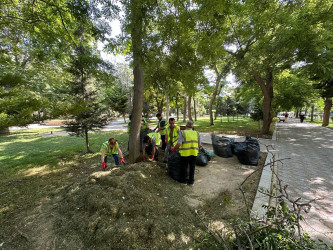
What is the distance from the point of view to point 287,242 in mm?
1351

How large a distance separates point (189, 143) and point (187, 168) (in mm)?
748

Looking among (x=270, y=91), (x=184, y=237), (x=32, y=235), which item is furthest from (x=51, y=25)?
(x=270, y=91)

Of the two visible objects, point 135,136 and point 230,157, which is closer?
point 135,136

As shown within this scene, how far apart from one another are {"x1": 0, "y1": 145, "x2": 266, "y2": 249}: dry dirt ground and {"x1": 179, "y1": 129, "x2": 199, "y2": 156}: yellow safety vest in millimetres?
908

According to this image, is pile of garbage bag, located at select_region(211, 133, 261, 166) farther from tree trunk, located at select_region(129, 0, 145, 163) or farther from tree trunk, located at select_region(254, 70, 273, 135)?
tree trunk, located at select_region(254, 70, 273, 135)

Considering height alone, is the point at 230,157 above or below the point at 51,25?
below

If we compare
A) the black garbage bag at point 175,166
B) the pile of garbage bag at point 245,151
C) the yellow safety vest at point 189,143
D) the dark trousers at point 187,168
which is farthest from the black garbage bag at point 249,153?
the black garbage bag at point 175,166

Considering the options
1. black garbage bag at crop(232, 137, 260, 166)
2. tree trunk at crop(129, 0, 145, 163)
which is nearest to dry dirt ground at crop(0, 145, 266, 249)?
tree trunk at crop(129, 0, 145, 163)

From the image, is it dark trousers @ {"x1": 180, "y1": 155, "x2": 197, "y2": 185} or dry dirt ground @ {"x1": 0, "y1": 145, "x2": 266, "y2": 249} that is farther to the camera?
dark trousers @ {"x1": 180, "y1": 155, "x2": 197, "y2": 185}

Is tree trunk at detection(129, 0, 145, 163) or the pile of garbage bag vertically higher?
tree trunk at detection(129, 0, 145, 163)

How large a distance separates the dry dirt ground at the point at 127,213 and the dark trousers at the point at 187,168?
8.3 inches

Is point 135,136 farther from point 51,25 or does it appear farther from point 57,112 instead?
point 51,25

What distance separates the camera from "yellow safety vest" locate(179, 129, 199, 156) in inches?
140

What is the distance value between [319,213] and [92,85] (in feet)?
27.8
